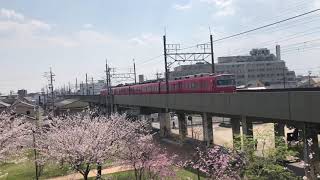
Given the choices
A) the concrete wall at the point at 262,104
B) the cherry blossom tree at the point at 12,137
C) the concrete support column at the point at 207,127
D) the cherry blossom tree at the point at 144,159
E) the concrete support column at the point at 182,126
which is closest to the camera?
the concrete wall at the point at 262,104

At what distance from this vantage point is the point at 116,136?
27.7 metres

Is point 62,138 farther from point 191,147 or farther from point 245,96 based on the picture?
point 191,147

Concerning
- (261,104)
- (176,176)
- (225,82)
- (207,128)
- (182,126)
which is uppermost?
(225,82)

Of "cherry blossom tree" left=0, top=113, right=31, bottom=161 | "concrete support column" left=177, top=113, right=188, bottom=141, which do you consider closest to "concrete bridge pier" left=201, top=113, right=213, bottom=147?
"concrete support column" left=177, top=113, right=188, bottom=141

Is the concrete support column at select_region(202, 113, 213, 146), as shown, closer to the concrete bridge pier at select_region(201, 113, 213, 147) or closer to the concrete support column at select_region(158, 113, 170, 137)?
the concrete bridge pier at select_region(201, 113, 213, 147)

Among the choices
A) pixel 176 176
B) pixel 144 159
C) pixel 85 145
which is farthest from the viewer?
pixel 176 176

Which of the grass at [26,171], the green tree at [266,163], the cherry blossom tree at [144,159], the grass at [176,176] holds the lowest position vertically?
the grass at [26,171]

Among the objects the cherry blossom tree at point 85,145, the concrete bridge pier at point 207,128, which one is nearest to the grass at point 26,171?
the cherry blossom tree at point 85,145

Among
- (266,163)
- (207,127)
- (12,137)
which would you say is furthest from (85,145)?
(12,137)

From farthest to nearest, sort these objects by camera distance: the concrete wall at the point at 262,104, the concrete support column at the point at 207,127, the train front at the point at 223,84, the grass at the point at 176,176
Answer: the concrete support column at the point at 207,127
the train front at the point at 223,84
the grass at the point at 176,176
the concrete wall at the point at 262,104

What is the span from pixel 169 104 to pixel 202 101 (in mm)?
8607

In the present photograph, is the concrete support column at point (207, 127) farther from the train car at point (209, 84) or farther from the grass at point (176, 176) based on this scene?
the grass at point (176, 176)

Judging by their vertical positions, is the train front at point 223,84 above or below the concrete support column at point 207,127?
above

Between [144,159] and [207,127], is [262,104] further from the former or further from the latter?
[207,127]
